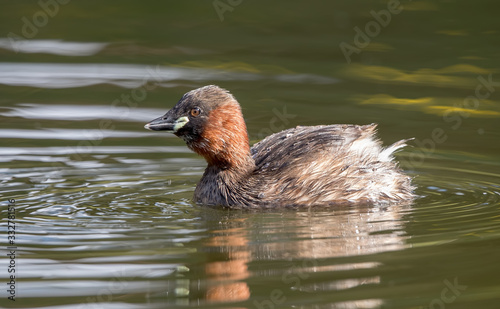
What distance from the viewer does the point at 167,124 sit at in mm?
8102

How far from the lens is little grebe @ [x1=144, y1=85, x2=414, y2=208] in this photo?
8148 millimetres

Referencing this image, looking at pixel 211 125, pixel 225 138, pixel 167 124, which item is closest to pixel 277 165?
pixel 225 138

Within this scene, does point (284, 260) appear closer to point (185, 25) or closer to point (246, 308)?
point (246, 308)

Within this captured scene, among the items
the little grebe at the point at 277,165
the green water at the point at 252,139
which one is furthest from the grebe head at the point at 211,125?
the green water at the point at 252,139

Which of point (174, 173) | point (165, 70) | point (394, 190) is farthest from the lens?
point (165, 70)

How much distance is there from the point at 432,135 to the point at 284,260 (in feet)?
14.3

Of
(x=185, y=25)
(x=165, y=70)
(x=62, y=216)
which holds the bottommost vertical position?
(x=62, y=216)

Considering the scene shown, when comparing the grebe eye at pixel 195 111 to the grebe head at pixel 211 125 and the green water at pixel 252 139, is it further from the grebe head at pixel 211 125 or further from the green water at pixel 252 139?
the green water at pixel 252 139

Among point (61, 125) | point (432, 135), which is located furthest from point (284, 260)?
→ point (61, 125)

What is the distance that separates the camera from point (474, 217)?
294 inches

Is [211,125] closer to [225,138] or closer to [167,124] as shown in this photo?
[225,138]

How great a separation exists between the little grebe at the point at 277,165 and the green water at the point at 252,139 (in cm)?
25

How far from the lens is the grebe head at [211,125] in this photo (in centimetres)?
816

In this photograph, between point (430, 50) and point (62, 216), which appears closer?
point (62, 216)
